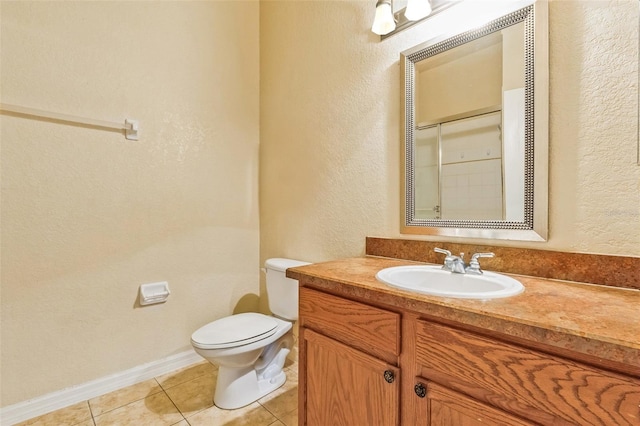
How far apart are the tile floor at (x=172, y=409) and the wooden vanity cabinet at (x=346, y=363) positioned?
44cm

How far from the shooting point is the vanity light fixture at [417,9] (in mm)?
1230

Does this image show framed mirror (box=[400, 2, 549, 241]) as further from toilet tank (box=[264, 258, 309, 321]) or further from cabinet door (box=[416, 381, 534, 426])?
toilet tank (box=[264, 258, 309, 321])

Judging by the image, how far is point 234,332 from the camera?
1482 millimetres

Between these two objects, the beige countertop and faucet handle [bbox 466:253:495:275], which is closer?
the beige countertop

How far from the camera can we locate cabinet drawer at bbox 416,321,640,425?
0.53 m

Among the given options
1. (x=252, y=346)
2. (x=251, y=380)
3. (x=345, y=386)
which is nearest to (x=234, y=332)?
(x=252, y=346)

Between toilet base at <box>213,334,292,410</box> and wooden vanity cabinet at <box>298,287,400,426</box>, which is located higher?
wooden vanity cabinet at <box>298,287,400,426</box>

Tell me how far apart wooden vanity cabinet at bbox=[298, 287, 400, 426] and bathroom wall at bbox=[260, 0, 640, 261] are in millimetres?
552

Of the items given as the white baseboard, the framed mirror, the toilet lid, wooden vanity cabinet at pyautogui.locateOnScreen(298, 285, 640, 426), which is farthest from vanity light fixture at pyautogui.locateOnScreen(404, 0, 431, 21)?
the white baseboard

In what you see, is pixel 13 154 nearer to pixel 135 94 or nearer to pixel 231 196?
pixel 135 94

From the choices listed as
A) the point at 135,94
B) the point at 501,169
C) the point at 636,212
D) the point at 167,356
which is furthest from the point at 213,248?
the point at 636,212

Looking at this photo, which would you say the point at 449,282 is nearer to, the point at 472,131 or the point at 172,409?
the point at 472,131

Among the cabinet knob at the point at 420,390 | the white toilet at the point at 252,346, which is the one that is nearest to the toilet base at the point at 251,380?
the white toilet at the point at 252,346

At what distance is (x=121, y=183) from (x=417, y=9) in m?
1.75
